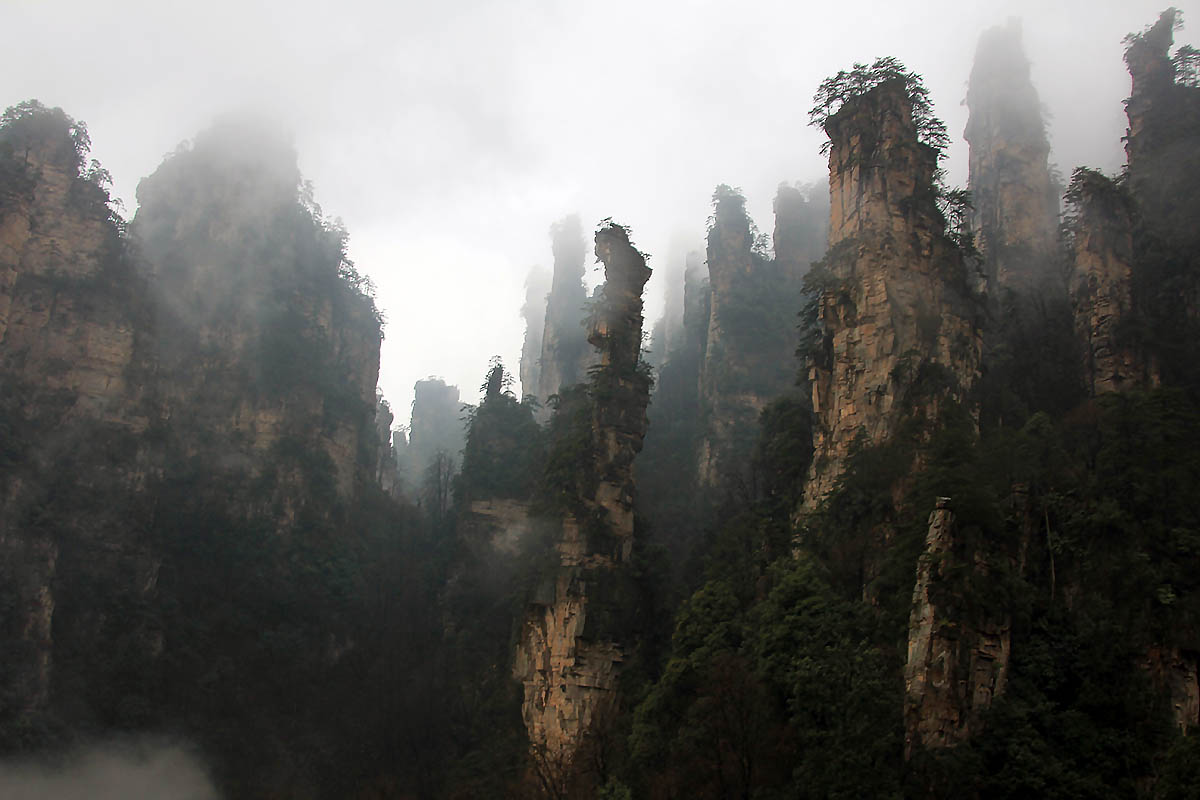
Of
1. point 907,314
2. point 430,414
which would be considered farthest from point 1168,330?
point 430,414

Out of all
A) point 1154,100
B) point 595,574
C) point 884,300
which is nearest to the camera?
point 884,300

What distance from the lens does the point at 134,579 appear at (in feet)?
130

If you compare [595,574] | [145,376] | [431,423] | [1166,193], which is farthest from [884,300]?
[431,423]

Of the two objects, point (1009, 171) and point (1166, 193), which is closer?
point (1166, 193)

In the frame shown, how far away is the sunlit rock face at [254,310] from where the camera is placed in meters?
47.3

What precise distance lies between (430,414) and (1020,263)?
166ft

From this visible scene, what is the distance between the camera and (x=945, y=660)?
22.2m

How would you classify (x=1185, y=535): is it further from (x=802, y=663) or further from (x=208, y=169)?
(x=208, y=169)

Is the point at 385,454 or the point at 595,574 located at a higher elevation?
the point at 385,454

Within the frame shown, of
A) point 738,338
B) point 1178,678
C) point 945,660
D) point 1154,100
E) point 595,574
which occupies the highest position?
point 1154,100

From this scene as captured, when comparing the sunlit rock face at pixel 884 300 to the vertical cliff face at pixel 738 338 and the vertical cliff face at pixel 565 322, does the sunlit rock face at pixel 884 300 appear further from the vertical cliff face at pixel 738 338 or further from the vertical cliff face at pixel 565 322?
A: the vertical cliff face at pixel 565 322

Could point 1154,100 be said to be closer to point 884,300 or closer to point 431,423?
point 884,300

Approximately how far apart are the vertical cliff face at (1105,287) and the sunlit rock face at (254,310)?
31410mm

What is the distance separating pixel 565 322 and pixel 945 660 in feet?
146
